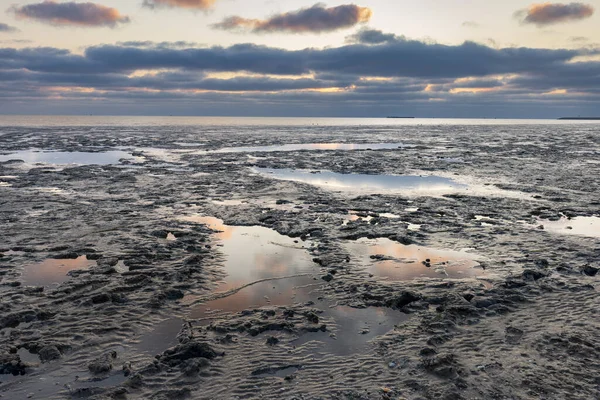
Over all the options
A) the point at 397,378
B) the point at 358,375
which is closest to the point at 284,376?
the point at 358,375

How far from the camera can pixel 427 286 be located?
9.27 m

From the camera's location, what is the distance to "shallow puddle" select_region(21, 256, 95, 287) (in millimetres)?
9470

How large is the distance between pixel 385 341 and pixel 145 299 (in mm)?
4847

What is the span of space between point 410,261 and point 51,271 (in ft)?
29.1

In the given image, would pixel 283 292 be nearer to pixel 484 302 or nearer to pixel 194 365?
pixel 194 365

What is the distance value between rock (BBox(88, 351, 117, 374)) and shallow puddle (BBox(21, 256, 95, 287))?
3.77 m

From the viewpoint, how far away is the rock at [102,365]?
615 cm

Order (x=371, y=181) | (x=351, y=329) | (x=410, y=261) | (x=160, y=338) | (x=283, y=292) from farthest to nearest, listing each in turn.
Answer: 1. (x=371, y=181)
2. (x=410, y=261)
3. (x=283, y=292)
4. (x=351, y=329)
5. (x=160, y=338)

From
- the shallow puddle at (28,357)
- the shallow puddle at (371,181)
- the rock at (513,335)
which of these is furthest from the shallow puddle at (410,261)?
the shallow puddle at (371,181)

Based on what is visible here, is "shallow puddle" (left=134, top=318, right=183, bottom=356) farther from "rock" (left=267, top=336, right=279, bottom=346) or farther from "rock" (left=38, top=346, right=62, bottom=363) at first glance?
"rock" (left=267, top=336, right=279, bottom=346)

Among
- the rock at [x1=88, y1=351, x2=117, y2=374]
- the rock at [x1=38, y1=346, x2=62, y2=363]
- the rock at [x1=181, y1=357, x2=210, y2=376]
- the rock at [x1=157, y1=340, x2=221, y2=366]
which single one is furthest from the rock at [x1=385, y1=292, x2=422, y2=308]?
the rock at [x1=38, y1=346, x2=62, y2=363]

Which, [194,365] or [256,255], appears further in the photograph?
[256,255]

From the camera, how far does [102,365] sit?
20.4 ft

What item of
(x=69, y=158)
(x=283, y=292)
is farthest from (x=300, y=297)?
(x=69, y=158)
